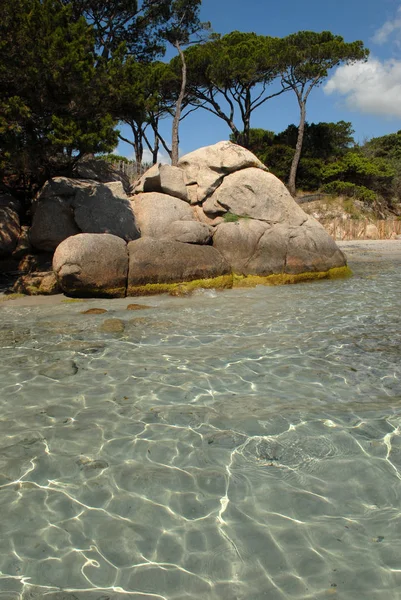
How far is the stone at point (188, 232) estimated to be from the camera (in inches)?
462

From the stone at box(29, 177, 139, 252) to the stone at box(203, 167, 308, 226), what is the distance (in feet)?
9.50

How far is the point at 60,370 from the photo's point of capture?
5.38 meters

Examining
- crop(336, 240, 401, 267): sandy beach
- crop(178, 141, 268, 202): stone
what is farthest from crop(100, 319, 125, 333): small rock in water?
crop(336, 240, 401, 267): sandy beach

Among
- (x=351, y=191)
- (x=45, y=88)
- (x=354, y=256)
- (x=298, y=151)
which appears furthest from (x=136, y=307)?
(x=351, y=191)

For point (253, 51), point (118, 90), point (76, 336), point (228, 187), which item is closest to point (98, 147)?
point (118, 90)

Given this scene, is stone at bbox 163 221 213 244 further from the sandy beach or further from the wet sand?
the wet sand

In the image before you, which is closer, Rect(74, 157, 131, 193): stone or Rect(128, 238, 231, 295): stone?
Rect(128, 238, 231, 295): stone

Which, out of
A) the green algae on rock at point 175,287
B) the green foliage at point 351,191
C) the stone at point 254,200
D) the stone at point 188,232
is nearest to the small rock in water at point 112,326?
the green algae on rock at point 175,287

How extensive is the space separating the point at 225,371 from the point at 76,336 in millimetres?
2636

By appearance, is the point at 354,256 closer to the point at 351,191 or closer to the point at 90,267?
the point at 351,191

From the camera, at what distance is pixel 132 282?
1042 centimetres

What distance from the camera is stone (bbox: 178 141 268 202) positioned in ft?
46.1

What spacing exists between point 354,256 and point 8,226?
12550 millimetres

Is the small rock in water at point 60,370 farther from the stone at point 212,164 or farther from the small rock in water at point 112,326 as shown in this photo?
the stone at point 212,164
